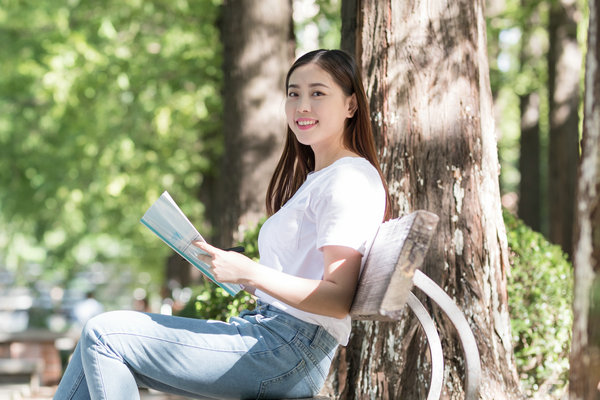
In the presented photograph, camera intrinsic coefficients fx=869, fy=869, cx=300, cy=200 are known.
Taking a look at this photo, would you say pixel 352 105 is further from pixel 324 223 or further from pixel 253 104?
pixel 253 104

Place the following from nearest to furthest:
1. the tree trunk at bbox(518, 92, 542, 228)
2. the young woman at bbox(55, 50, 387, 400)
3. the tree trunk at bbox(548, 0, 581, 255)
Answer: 1. the young woman at bbox(55, 50, 387, 400)
2. the tree trunk at bbox(548, 0, 581, 255)
3. the tree trunk at bbox(518, 92, 542, 228)

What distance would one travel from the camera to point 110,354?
2.72m

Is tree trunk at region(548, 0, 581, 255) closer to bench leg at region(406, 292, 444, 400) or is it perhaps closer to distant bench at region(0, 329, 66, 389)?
distant bench at region(0, 329, 66, 389)

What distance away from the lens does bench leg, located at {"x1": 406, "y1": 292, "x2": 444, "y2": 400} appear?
2.93 m

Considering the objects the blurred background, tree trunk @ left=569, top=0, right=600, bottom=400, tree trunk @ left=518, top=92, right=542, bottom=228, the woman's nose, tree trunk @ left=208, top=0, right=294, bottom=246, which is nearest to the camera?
tree trunk @ left=569, top=0, right=600, bottom=400

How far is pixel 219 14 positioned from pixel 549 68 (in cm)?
513

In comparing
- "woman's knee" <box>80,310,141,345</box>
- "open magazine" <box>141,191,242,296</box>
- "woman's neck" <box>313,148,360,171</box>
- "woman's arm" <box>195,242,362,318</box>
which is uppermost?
"woman's neck" <box>313,148,360,171</box>

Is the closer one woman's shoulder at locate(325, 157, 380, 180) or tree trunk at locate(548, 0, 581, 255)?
woman's shoulder at locate(325, 157, 380, 180)

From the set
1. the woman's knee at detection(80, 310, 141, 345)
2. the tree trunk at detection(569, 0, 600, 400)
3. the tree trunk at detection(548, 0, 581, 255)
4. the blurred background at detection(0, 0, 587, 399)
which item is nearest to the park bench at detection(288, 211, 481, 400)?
the tree trunk at detection(569, 0, 600, 400)

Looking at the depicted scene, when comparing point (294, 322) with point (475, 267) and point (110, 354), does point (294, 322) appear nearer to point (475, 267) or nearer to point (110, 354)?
point (110, 354)

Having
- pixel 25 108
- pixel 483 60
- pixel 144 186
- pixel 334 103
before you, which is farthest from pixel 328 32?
pixel 334 103

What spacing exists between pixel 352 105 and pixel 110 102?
9900 millimetres

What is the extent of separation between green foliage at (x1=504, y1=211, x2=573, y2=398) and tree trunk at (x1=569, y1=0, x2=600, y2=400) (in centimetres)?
252

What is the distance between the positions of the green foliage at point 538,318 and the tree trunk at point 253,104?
400 cm
